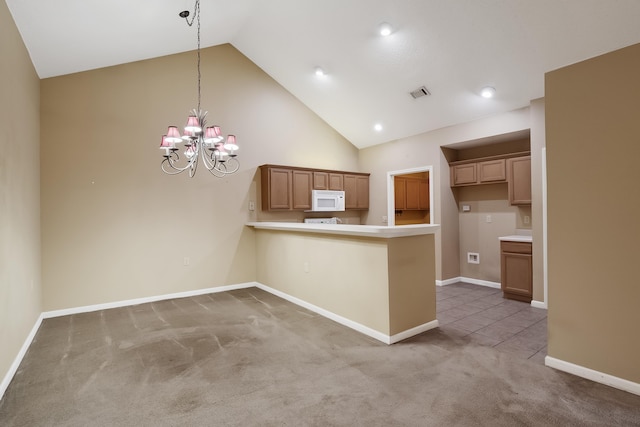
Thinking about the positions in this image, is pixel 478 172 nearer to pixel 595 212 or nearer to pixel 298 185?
pixel 298 185

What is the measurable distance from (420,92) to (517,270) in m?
Answer: 2.90

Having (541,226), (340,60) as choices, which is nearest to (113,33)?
(340,60)

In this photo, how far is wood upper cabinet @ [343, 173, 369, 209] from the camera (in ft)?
21.7

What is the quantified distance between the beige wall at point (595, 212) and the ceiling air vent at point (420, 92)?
2.33 m

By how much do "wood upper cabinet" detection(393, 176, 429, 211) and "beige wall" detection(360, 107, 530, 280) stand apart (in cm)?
44

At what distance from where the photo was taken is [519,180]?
16.0ft

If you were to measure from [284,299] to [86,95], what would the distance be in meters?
3.86

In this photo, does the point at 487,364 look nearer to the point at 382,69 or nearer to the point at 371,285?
the point at 371,285

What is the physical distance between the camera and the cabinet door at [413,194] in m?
7.21

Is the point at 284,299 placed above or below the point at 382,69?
below

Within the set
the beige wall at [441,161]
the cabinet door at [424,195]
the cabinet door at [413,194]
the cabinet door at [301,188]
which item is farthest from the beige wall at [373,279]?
the cabinet door at [424,195]

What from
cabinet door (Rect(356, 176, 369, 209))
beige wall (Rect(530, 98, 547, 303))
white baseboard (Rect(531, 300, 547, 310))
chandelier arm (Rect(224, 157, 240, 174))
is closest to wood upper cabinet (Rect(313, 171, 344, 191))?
cabinet door (Rect(356, 176, 369, 209))

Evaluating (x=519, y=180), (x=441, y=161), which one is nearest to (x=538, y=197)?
(x=519, y=180)

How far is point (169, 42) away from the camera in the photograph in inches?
180
